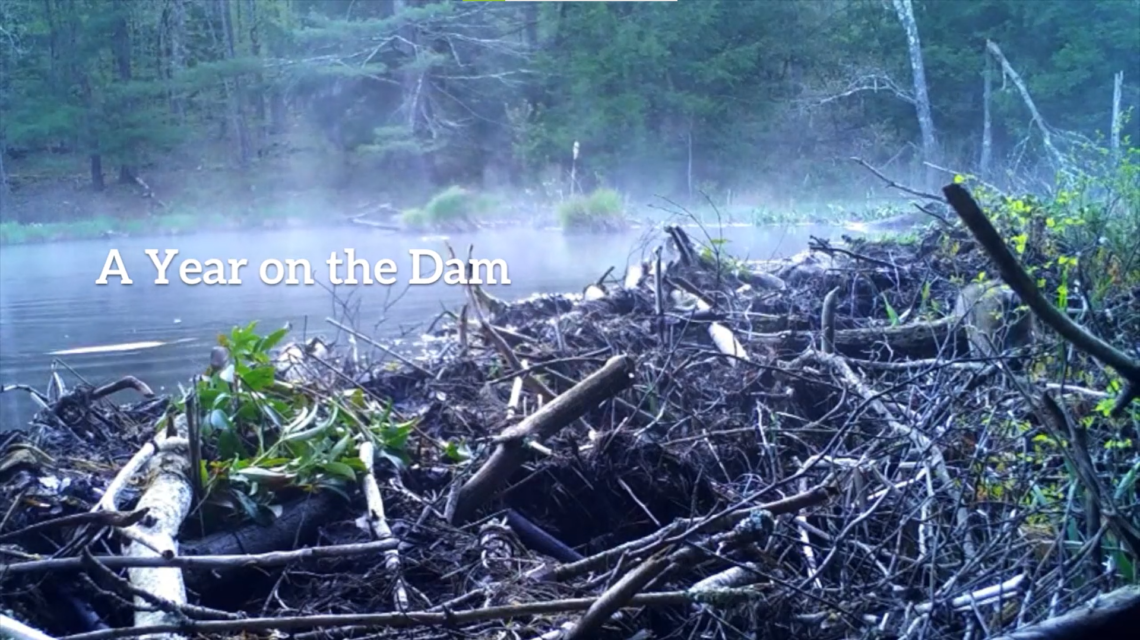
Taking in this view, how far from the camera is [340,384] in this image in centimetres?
371

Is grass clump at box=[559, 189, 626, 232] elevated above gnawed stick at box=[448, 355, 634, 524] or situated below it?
above

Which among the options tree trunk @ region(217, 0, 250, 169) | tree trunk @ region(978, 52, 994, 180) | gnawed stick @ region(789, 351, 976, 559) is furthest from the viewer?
tree trunk @ region(978, 52, 994, 180)

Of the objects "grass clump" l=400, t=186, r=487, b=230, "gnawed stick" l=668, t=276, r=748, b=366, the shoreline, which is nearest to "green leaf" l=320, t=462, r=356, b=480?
"gnawed stick" l=668, t=276, r=748, b=366

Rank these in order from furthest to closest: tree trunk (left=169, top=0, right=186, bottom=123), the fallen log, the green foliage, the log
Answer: tree trunk (left=169, top=0, right=186, bottom=123) → the green foliage → the log → the fallen log

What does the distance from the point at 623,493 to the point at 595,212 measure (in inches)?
219

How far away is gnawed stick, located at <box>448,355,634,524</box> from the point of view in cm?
265

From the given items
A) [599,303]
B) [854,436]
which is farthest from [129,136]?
[854,436]

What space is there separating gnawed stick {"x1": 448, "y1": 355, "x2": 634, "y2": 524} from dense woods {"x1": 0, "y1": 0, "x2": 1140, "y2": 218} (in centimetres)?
488

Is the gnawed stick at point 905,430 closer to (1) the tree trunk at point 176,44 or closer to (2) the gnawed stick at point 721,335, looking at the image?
(2) the gnawed stick at point 721,335

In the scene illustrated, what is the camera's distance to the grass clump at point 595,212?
814cm

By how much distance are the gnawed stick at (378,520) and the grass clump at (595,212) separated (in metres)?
5.46

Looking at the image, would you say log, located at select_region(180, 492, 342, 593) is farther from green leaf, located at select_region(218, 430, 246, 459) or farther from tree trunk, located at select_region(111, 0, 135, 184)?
tree trunk, located at select_region(111, 0, 135, 184)


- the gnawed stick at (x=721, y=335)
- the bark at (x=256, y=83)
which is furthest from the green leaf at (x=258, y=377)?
the bark at (x=256, y=83)

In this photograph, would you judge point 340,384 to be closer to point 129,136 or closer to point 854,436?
point 854,436
